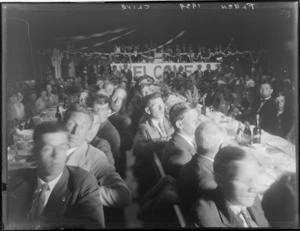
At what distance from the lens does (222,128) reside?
3340 mm

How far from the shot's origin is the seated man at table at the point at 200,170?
325 centimetres

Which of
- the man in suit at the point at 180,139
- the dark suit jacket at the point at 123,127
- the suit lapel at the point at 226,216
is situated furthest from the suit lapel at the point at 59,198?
the suit lapel at the point at 226,216

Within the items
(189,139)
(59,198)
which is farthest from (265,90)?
(59,198)

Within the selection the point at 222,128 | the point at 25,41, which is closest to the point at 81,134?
the point at 25,41

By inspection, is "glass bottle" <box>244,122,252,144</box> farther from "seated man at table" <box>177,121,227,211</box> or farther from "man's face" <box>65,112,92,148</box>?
"man's face" <box>65,112,92,148</box>


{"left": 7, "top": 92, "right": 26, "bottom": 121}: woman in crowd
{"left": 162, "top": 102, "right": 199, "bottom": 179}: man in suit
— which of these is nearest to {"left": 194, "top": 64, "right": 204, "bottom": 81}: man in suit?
{"left": 162, "top": 102, "right": 199, "bottom": 179}: man in suit

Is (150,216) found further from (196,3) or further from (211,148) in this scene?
(196,3)

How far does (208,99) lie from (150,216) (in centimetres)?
97

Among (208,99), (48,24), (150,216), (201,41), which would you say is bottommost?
(150,216)

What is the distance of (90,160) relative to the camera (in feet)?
10.8

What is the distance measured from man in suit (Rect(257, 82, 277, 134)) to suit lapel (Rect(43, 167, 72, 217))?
1.51 m

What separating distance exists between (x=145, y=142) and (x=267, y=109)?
95cm

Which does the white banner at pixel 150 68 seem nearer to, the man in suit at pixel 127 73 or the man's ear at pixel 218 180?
the man in suit at pixel 127 73

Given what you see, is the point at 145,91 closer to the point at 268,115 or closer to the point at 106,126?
the point at 106,126
